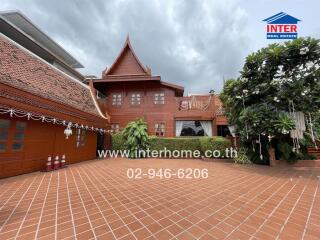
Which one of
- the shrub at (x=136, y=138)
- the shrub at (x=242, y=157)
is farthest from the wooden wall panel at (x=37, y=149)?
the shrub at (x=242, y=157)

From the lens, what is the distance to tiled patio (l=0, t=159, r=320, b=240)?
2240mm

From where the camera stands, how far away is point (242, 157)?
8758mm

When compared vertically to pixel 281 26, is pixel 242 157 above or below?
below

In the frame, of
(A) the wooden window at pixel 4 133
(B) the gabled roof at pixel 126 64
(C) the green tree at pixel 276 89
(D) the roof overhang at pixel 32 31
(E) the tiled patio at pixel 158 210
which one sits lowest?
(E) the tiled patio at pixel 158 210

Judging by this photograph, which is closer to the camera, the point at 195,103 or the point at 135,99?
the point at 195,103

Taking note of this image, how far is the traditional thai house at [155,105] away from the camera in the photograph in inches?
519

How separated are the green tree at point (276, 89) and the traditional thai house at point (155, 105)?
4576 millimetres

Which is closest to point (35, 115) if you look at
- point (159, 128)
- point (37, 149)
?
point (37, 149)

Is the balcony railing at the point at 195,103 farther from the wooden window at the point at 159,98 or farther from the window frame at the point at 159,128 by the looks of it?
the window frame at the point at 159,128

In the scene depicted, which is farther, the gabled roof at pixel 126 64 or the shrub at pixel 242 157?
the gabled roof at pixel 126 64

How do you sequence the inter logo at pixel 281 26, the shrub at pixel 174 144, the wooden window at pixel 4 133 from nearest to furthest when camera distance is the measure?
the wooden window at pixel 4 133
the inter logo at pixel 281 26
the shrub at pixel 174 144

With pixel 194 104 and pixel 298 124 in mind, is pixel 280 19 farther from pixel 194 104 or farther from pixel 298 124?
pixel 194 104

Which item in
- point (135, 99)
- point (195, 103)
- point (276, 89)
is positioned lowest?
point (276, 89)

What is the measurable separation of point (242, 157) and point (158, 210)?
7471 millimetres
